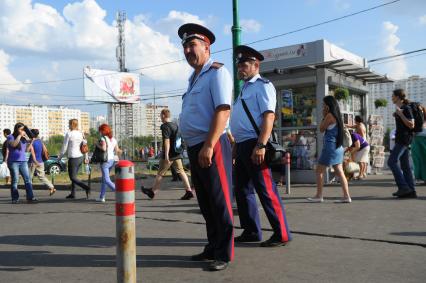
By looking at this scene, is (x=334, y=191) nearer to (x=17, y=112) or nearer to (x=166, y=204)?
(x=166, y=204)

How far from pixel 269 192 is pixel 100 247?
181 cm

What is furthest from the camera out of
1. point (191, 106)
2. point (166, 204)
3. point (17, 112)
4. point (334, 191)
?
point (17, 112)

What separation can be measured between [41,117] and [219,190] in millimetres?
153821

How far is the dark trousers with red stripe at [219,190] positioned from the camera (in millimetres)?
3867

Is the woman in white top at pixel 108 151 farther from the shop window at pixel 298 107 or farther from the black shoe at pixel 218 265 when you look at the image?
the black shoe at pixel 218 265

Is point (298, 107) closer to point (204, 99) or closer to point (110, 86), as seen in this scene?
point (204, 99)

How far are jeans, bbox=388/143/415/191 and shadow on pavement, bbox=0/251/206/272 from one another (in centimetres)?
509

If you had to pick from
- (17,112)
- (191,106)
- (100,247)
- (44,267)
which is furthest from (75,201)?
(17,112)

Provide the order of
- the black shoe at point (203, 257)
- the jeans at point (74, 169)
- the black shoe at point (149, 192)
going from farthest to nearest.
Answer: the jeans at point (74, 169) → the black shoe at point (149, 192) → the black shoe at point (203, 257)

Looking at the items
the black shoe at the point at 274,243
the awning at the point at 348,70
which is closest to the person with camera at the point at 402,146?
the awning at the point at 348,70

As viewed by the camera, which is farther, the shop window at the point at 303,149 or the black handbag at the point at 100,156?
the shop window at the point at 303,149

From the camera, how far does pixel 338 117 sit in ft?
24.6

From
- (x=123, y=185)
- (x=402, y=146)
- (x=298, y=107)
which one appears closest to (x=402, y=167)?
(x=402, y=146)

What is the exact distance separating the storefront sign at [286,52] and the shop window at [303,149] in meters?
1.96
